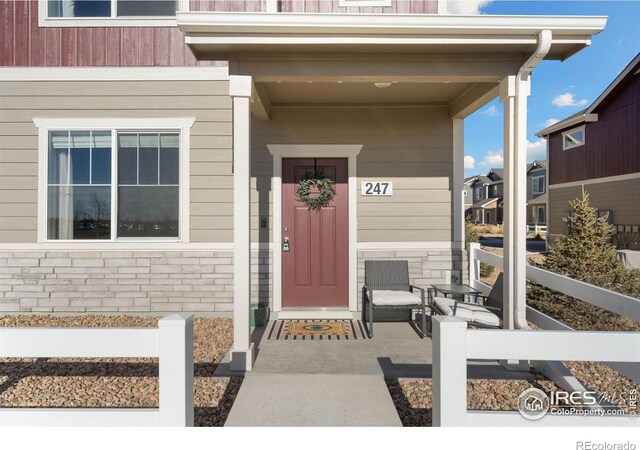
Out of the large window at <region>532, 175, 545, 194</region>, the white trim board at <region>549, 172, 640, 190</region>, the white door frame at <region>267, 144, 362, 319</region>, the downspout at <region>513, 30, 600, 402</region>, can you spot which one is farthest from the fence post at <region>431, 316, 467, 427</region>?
the large window at <region>532, 175, 545, 194</region>

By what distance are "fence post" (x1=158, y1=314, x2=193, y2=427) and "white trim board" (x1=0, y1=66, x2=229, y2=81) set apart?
3.87 metres

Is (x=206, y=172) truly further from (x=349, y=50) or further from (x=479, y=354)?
(x=479, y=354)

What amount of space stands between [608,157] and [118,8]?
1473cm

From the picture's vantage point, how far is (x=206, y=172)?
15.6 feet

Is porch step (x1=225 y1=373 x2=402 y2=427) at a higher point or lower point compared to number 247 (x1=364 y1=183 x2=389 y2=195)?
lower

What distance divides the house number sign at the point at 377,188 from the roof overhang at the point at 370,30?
1950 mm

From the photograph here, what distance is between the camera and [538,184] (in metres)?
29.8

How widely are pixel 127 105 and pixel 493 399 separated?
5.12m

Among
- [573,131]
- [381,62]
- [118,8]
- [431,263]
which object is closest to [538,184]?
[573,131]

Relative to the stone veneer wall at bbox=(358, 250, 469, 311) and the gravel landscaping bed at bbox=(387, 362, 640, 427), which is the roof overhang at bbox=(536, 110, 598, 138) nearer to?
the stone veneer wall at bbox=(358, 250, 469, 311)

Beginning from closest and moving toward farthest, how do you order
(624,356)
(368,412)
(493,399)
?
1. (624,356)
2. (368,412)
3. (493,399)

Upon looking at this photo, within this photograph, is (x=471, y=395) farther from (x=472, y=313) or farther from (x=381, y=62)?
(x=381, y=62)

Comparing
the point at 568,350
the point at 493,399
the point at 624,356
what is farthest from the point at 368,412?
the point at 624,356

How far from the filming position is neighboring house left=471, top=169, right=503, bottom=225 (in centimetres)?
3409
